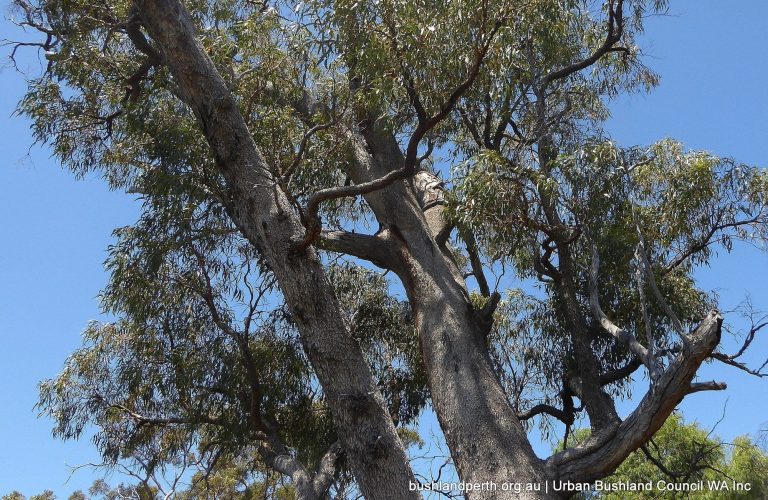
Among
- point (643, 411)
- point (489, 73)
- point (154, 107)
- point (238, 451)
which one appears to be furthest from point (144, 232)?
point (643, 411)

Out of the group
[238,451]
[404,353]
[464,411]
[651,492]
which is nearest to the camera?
[464,411]

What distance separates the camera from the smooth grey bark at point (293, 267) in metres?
5.03

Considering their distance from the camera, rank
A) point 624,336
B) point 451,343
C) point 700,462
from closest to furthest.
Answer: point 624,336, point 451,343, point 700,462

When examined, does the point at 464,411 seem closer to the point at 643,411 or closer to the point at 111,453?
the point at 643,411

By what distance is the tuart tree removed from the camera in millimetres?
6121

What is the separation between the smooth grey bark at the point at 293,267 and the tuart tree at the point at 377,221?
0.02 metres

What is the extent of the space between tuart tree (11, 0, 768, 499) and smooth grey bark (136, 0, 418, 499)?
2cm

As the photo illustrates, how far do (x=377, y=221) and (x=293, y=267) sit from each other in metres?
2.80

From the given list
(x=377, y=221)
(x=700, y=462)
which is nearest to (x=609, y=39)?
(x=377, y=221)

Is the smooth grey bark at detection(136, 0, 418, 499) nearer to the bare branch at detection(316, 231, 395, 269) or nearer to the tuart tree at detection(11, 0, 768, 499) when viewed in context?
the tuart tree at detection(11, 0, 768, 499)

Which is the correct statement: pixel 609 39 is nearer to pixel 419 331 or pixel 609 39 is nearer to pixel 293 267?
pixel 419 331

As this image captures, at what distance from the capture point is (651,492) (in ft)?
40.8

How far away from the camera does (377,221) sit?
826 cm

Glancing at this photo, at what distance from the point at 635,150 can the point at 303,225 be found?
359 centimetres
